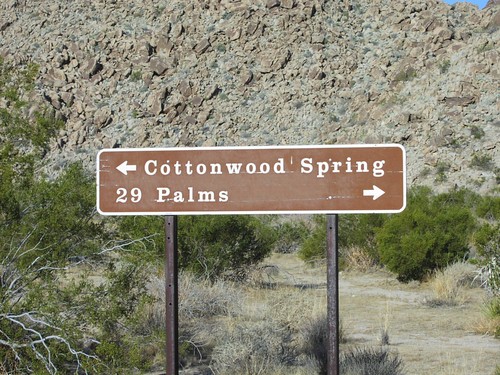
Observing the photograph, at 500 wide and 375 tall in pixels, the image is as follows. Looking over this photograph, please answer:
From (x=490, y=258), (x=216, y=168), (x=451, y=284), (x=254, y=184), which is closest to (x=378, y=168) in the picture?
(x=254, y=184)

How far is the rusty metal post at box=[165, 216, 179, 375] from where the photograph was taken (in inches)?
219

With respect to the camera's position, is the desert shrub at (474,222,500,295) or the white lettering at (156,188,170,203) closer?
the white lettering at (156,188,170,203)

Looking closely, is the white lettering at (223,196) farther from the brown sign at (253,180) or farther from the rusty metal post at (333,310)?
the rusty metal post at (333,310)

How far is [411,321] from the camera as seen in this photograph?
12.7m

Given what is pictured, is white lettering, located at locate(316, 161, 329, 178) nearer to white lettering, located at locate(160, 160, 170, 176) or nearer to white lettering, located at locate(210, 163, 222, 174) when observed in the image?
white lettering, located at locate(210, 163, 222, 174)

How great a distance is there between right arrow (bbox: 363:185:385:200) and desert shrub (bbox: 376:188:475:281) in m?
11.6

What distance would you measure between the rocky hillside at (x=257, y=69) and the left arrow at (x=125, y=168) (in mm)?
34004

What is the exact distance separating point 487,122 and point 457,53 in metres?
6.44

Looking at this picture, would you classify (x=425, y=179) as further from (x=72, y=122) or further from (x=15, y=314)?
(x=15, y=314)

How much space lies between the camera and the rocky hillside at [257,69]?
137 feet

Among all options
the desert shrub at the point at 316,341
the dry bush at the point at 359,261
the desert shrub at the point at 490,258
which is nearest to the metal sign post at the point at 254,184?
the desert shrub at the point at 316,341

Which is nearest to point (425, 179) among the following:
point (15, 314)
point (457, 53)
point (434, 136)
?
point (434, 136)

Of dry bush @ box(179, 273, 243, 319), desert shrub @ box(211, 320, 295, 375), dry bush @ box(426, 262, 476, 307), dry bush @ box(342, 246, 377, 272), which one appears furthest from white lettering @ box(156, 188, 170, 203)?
dry bush @ box(342, 246, 377, 272)

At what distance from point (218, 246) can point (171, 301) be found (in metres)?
9.91
